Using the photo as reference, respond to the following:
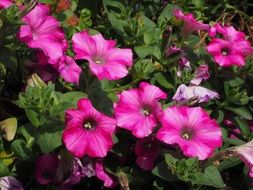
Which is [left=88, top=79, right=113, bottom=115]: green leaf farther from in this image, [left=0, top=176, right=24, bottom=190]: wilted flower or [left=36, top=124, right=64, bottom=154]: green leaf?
[left=0, top=176, right=24, bottom=190]: wilted flower

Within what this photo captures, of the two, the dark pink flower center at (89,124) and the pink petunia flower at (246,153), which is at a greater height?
the dark pink flower center at (89,124)

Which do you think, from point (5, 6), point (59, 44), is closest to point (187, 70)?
point (59, 44)

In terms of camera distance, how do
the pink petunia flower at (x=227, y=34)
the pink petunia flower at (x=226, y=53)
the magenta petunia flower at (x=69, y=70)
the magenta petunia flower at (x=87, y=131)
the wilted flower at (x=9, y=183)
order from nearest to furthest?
the magenta petunia flower at (x=87, y=131)
the wilted flower at (x=9, y=183)
the magenta petunia flower at (x=69, y=70)
the pink petunia flower at (x=226, y=53)
the pink petunia flower at (x=227, y=34)

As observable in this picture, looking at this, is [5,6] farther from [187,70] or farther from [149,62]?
[187,70]

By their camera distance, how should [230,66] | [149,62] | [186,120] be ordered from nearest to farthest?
[186,120] < [149,62] < [230,66]

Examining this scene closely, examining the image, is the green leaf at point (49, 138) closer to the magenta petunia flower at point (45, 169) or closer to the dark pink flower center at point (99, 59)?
the magenta petunia flower at point (45, 169)

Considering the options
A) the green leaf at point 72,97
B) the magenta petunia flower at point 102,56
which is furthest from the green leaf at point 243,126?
the green leaf at point 72,97

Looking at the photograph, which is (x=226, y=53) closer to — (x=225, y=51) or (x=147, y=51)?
(x=225, y=51)
